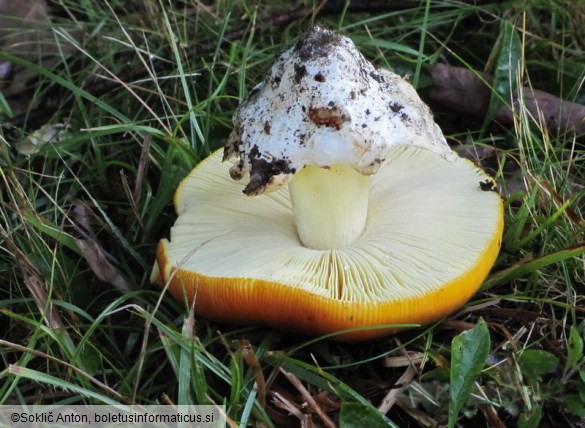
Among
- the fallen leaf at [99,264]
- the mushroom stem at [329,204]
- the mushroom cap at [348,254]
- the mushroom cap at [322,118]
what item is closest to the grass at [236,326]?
the fallen leaf at [99,264]

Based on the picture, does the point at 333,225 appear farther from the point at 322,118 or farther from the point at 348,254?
the point at 322,118

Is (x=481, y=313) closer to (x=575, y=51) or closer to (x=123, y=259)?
(x=123, y=259)

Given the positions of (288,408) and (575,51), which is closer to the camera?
(288,408)

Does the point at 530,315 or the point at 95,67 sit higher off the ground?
the point at 95,67

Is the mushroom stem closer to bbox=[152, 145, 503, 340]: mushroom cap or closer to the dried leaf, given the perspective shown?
bbox=[152, 145, 503, 340]: mushroom cap

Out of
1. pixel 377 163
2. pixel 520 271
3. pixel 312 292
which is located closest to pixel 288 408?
pixel 312 292

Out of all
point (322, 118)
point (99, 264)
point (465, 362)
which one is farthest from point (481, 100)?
point (99, 264)

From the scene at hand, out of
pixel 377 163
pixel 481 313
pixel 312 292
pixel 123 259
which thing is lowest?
pixel 481 313
